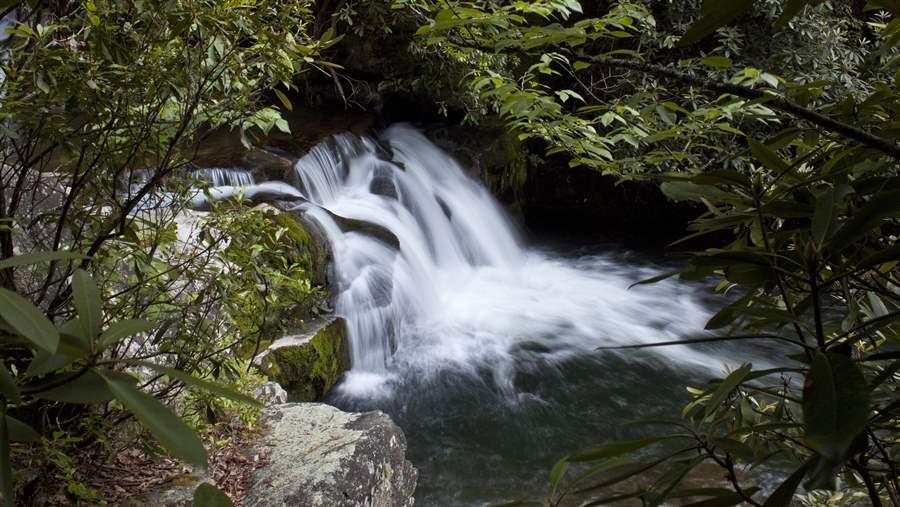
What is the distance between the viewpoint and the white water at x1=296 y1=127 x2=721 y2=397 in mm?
5590

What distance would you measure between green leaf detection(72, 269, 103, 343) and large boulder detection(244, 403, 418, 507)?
204 centimetres

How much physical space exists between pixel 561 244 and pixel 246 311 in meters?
8.36

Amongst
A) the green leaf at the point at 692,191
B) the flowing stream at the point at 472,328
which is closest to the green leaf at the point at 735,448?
the green leaf at the point at 692,191

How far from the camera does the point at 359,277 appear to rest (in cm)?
565

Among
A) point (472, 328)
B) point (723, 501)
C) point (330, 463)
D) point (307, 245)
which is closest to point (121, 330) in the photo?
point (723, 501)

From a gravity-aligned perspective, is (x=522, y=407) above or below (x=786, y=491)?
below

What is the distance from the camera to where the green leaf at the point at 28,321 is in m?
0.41

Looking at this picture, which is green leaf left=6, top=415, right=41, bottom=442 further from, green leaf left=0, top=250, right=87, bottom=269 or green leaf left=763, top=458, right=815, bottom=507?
green leaf left=763, top=458, right=815, bottom=507

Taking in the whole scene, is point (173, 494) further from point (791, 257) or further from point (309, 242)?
point (309, 242)

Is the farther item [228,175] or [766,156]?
[228,175]

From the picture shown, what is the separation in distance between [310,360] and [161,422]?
168 inches

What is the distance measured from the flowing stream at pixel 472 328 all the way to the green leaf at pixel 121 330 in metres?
3.64

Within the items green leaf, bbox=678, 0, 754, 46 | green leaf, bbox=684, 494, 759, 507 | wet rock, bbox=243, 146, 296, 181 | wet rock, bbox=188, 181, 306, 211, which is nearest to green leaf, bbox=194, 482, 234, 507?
green leaf, bbox=684, 494, 759, 507

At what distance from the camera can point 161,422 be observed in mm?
441
